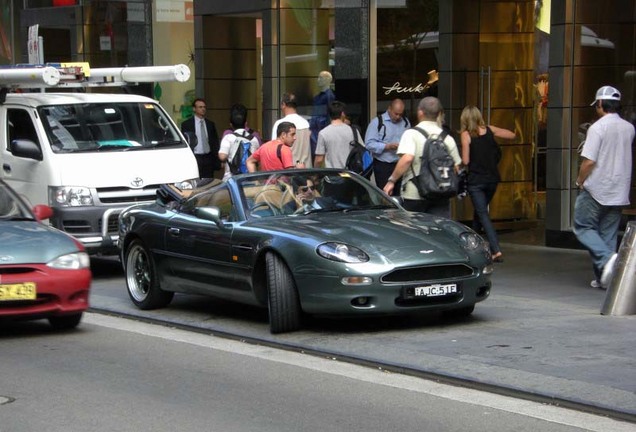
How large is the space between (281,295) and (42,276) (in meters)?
2.06

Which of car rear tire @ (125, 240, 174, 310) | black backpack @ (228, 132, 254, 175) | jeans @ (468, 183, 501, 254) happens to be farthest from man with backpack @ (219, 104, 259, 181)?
car rear tire @ (125, 240, 174, 310)

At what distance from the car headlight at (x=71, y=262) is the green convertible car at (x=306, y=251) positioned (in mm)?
1114

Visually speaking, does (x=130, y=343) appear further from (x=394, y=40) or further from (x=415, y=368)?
(x=394, y=40)

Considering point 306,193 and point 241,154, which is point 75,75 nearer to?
point 241,154

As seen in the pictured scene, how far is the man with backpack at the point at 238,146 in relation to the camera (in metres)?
15.8

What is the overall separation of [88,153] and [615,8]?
704 centimetres

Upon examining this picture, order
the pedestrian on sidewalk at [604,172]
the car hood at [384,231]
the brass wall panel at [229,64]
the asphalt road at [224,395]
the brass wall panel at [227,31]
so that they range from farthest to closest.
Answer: the brass wall panel at [229,64], the brass wall panel at [227,31], the pedestrian on sidewalk at [604,172], the car hood at [384,231], the asphalt road at [224,395]

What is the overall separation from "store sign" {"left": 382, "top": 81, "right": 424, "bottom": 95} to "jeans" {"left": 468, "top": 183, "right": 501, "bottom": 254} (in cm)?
364

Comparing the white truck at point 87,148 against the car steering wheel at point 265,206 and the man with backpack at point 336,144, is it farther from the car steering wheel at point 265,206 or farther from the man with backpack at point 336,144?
the car steering wheel at point 265,206

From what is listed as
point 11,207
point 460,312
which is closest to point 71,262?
point 11,207

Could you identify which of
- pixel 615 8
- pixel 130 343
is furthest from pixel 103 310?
pixel 615 8

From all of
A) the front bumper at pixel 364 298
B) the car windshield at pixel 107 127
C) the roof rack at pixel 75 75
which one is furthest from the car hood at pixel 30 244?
the roof rack at pixel 75 75

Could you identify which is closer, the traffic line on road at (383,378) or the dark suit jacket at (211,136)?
the traffic line on road at (383,378)

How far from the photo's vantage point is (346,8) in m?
18.9
